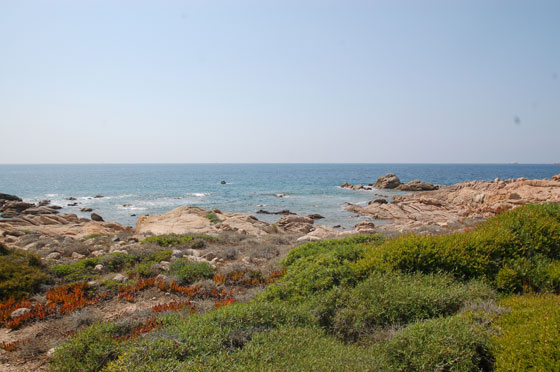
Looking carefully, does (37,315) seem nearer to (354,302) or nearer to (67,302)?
(67,302)

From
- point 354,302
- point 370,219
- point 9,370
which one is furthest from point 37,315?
point 370,219

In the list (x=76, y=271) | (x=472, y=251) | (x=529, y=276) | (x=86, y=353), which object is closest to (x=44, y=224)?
(x=76, y=271)

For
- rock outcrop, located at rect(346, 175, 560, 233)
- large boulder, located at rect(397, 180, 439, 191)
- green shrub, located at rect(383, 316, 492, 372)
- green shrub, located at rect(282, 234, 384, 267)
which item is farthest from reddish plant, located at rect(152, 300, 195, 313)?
large boulder, located at rect(397, 180, 439, 191)

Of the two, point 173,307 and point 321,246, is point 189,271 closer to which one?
point 173,307

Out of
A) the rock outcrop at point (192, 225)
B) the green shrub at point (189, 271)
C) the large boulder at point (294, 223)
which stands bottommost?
the large boulder at point (294, 223)

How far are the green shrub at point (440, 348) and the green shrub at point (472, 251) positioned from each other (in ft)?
7.47

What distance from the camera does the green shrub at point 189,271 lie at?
8.95 meters

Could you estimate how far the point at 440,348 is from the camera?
4.15 m

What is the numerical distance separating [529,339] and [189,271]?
26.3ft

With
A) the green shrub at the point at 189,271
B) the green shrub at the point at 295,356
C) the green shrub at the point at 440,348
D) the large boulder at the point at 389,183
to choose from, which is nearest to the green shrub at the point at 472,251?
the green shrub at the point at 440,348

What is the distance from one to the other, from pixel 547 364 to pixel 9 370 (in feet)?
25.6

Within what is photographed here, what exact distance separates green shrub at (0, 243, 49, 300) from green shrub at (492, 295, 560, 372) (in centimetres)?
1027

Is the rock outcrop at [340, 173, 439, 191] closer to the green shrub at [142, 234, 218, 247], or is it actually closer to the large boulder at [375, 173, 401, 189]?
the large boulder at [375, 173, 401, 189]

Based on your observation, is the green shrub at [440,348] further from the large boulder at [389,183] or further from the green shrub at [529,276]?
the large boulder at [389,183]
